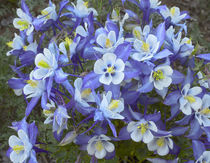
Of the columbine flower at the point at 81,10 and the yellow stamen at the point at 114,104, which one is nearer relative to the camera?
the yellow stamen at the point at 114,104

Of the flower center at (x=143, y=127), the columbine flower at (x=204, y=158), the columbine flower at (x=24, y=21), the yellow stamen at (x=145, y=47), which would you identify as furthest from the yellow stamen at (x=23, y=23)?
the columbine flower at (x=204, y=158)

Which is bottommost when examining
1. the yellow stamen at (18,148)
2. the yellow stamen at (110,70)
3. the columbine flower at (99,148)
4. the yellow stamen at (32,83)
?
the columbine flower at (99,148)

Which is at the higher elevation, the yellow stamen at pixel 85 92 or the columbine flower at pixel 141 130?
the yellow stamen at pixel 85 92

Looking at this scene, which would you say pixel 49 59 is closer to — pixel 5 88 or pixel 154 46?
pixel 154 46

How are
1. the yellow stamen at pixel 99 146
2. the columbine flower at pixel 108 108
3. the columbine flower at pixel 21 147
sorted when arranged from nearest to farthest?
1. the columbine flower at pixel 108 108
2. the columbine flower at pixel 21 147
3. the yellow stamen at pixel 99 146

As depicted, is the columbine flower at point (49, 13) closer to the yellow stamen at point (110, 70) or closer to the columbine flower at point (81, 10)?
the columbine flower at point (81, 10)
